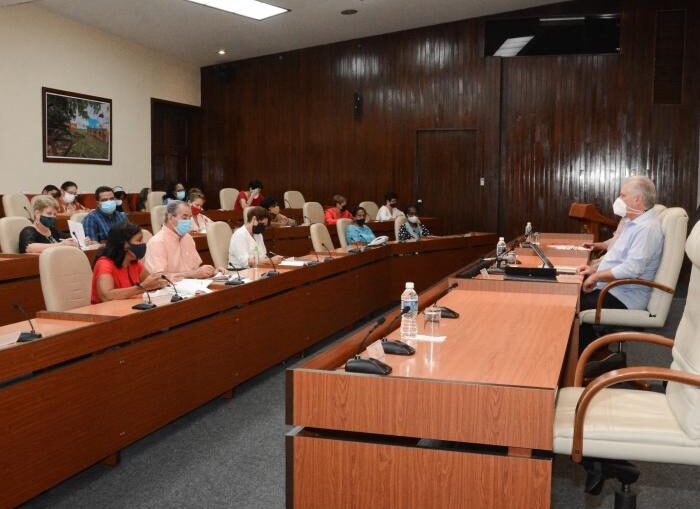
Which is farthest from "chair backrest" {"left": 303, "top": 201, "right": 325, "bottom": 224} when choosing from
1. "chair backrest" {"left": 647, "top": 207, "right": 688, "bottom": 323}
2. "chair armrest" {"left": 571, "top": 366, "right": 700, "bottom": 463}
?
"chair armrest" {"left": 571, "top": 366, "right": 700, "bottom": 463}

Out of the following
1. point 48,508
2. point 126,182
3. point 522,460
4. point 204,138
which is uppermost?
point 204,138

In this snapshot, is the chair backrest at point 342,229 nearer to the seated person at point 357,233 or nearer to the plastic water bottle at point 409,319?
the seated person at point 357,233

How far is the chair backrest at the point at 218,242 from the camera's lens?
5.70m

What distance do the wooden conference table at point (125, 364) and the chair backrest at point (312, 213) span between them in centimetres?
421

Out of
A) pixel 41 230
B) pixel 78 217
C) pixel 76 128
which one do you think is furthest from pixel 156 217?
pixel 76 128

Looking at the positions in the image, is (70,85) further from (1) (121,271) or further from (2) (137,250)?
(1) (121,271)

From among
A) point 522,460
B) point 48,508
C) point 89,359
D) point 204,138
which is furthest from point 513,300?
point 204,138

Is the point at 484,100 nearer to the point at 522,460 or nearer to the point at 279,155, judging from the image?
the point at 279,155

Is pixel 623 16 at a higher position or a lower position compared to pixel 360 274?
higher

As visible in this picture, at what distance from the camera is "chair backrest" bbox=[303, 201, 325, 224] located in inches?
376

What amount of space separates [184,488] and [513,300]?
5.90 feet

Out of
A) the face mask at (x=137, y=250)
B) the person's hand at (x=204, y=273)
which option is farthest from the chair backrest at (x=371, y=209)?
the face mask at (x=137, y=250)

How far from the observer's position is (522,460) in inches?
79.8

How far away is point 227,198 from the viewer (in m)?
10.9
